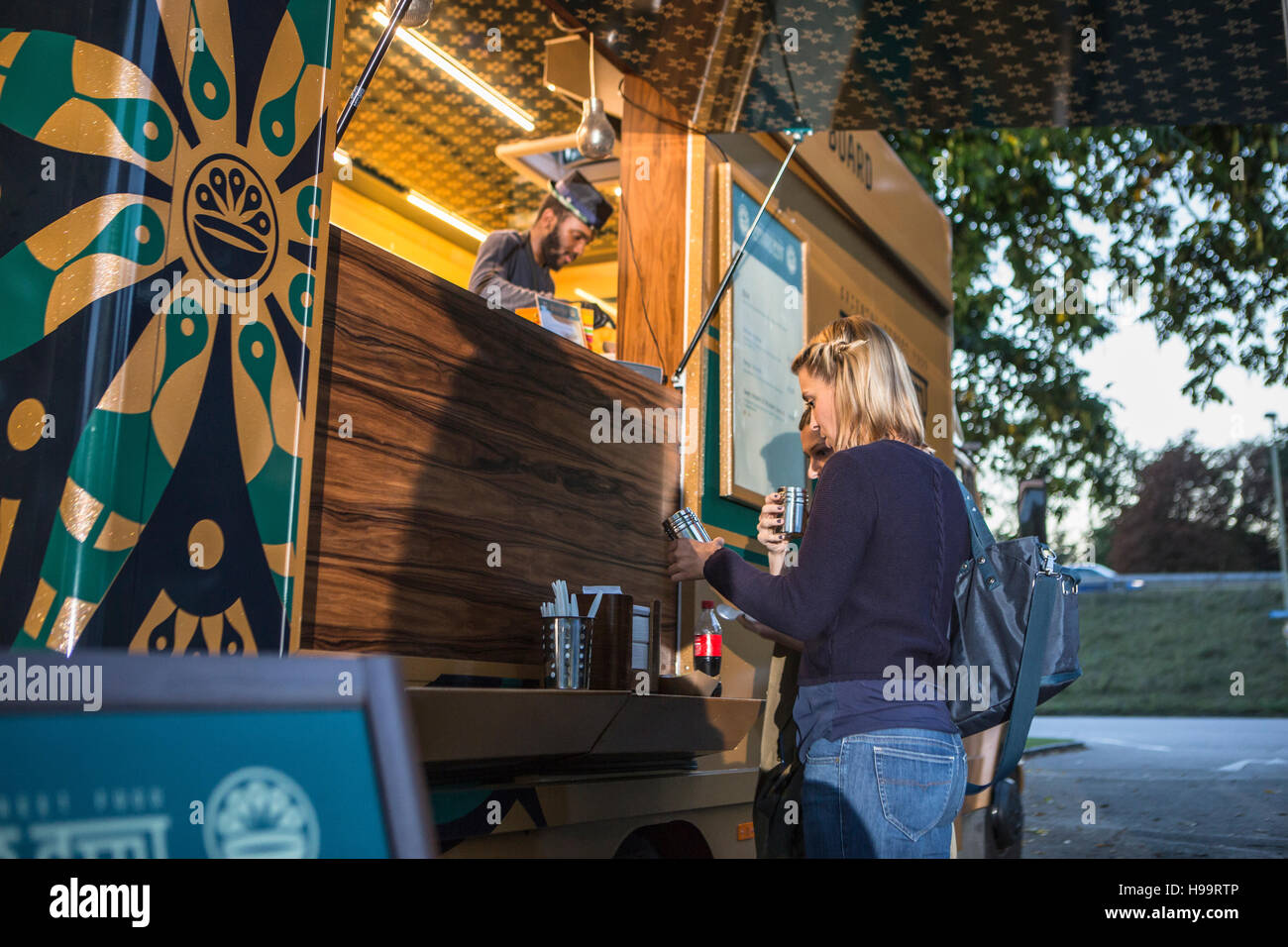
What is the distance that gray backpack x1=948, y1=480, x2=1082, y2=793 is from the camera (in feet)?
7.56

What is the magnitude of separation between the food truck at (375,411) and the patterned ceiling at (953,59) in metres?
0.35

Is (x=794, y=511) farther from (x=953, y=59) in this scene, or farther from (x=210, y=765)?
(x=210, y=765)

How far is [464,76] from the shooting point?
5109mm

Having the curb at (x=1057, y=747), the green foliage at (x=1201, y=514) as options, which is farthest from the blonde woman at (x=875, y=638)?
the green foliage at (x=1201, y=514)

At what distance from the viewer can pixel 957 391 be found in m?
12.5

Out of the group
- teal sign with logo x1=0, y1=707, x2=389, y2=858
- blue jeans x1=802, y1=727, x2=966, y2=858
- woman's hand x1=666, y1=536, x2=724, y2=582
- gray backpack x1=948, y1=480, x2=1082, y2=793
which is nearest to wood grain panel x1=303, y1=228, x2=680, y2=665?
woman's hand x1=666, y1=536, x2=724, y2=582

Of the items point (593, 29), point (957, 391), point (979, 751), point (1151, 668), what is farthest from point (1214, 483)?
point (593, 29)

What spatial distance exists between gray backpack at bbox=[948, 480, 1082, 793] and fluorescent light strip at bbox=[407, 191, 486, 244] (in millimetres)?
4717

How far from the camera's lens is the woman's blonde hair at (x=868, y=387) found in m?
2.40

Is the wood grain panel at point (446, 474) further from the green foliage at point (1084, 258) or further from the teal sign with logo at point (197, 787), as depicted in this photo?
the green foliage at point (1084, 258)

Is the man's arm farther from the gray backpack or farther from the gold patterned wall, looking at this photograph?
the gray backpack

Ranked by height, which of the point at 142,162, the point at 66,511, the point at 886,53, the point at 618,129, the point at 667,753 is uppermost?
the point at 618,129

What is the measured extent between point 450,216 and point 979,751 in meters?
4.08
